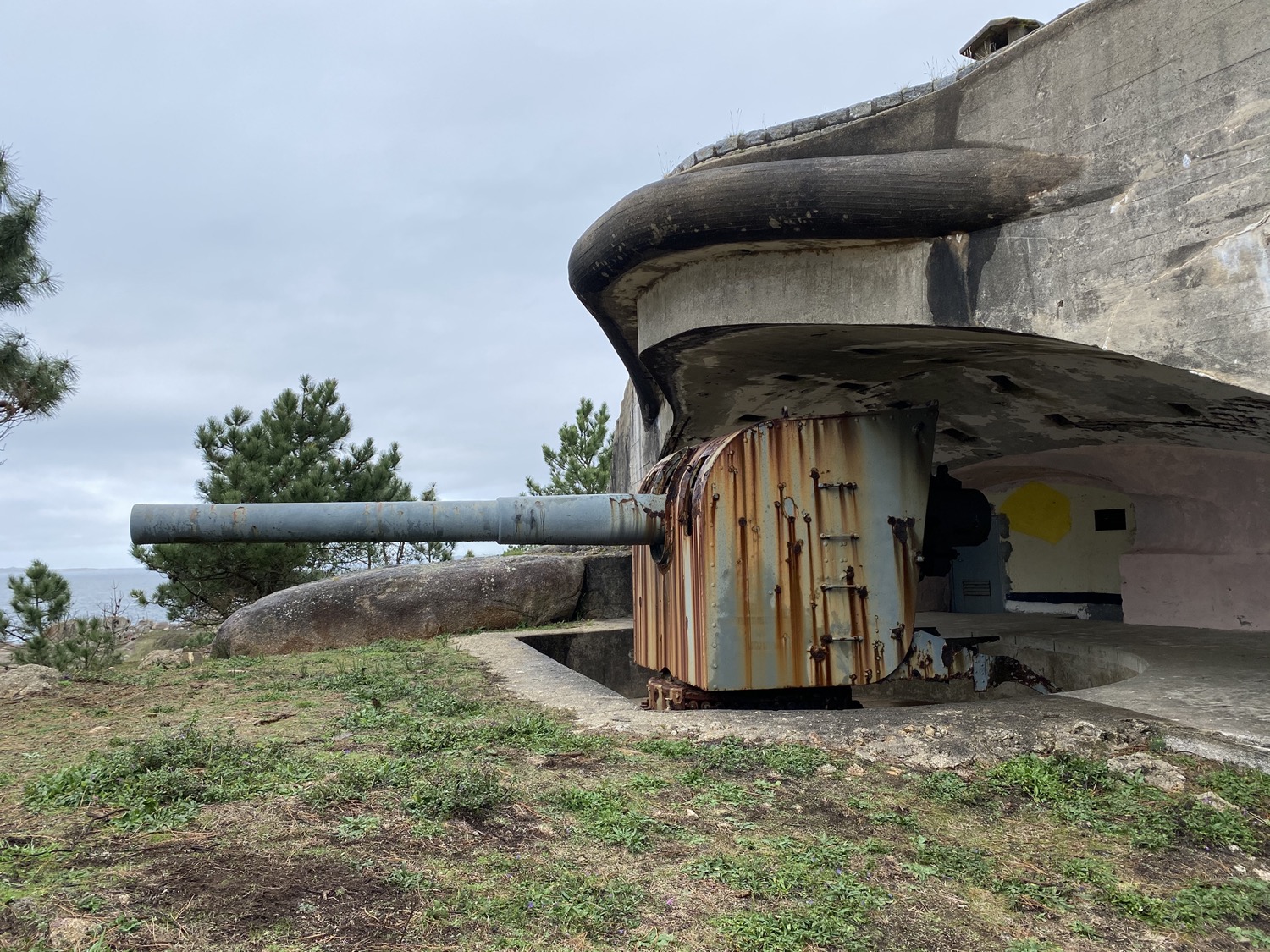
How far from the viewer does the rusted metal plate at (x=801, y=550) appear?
5.05m

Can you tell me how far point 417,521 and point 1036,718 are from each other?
3.24 meters

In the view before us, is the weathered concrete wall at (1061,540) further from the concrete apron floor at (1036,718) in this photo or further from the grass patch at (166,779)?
the grass patch at (166,779)

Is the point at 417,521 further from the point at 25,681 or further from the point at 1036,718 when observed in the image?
the point at 25,681

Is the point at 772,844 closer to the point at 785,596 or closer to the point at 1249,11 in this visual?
the point at 785,596

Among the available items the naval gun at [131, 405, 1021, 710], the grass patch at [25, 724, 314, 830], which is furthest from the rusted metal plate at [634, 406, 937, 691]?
the grass patch at [25, 724, 314, 830]

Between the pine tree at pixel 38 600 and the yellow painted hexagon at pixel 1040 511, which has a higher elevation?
the yellow painted hexagon at pixel 1040 511

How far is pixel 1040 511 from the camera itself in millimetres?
10344

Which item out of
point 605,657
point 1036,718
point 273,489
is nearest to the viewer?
point 1036,718

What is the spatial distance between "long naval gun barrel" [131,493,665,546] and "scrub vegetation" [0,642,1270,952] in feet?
3.37

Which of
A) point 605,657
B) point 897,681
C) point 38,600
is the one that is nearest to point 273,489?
point 38,600

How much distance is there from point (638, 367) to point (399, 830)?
614 cm

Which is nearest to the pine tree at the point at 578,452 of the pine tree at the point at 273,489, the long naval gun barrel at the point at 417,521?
the pine tree at the point at 273,489

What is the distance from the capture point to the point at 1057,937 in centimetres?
224

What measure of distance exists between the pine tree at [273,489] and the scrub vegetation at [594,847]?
30.7 ft
